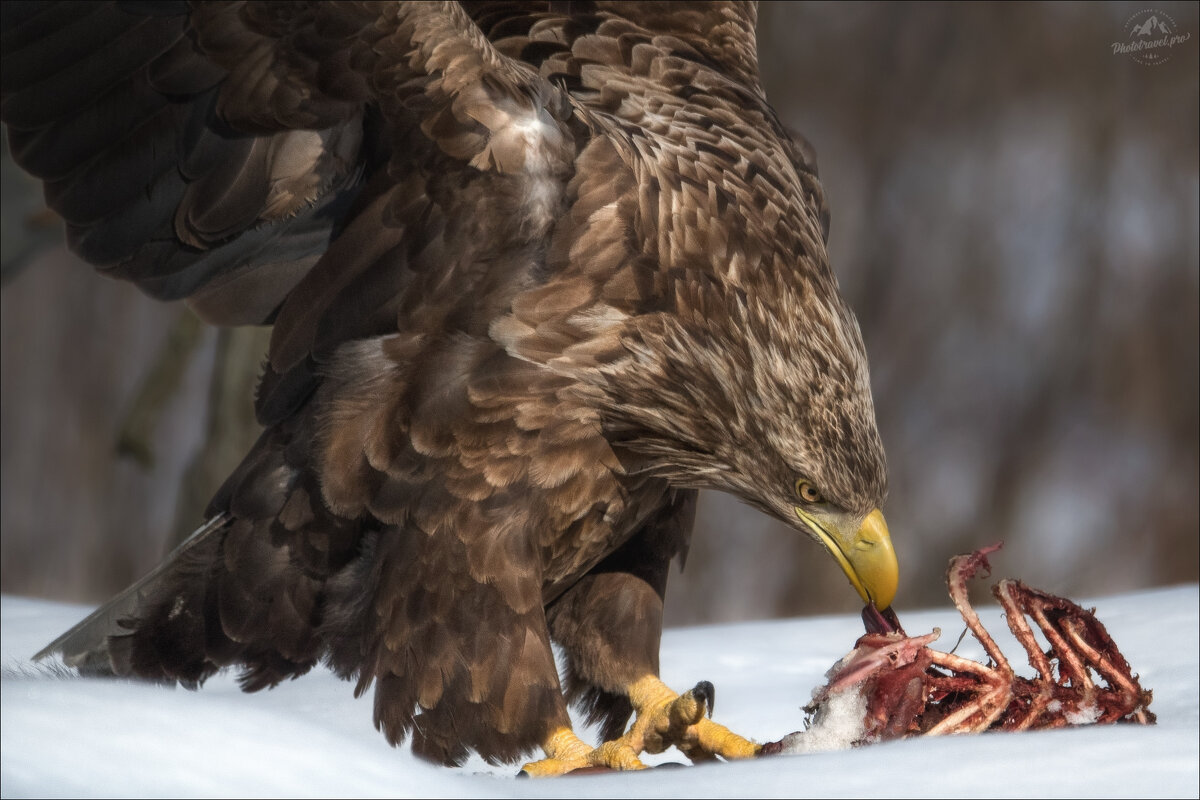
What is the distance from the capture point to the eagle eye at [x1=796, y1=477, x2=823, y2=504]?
5.56ft

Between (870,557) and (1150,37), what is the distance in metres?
3.18

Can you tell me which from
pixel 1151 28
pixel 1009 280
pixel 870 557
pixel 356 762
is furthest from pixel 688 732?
pixel 1151 28

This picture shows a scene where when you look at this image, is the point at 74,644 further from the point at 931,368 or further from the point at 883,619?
the point at 931,368

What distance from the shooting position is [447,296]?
1.67 meters

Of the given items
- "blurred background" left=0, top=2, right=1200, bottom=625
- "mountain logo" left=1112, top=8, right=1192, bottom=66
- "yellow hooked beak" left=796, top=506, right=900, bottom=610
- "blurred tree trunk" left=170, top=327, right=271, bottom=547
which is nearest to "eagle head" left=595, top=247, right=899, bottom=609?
"yellow hooked beak" left=796, top=506, right=900, bottom=610

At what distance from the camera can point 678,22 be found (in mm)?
2113

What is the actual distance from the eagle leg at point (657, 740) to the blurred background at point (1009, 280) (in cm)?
254

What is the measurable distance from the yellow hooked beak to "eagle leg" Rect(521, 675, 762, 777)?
228 mm

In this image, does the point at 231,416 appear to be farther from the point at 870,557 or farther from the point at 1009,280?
the point at 1009,280

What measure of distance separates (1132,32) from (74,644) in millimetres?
3431

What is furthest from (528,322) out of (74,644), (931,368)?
(931,368)

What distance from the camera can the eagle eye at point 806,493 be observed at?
1.69 metres

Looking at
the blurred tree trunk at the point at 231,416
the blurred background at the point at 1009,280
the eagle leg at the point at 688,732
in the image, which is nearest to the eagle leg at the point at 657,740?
the eagle leg at the point at 688,732

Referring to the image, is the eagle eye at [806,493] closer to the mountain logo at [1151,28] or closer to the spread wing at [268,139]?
the spread wing at [268,139]
